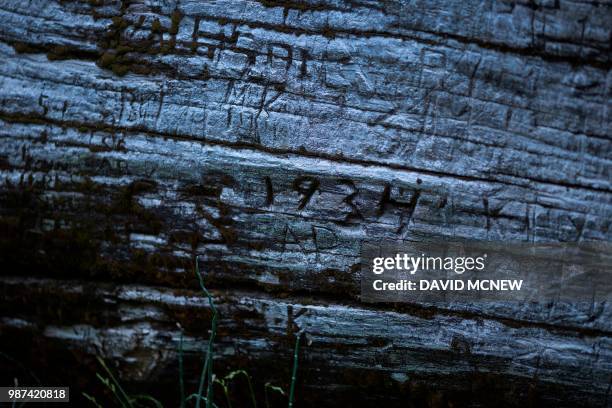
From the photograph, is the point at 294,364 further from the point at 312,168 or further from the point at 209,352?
the point at 312,168

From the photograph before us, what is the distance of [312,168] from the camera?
203 centimetres

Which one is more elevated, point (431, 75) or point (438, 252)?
point (431, 75)

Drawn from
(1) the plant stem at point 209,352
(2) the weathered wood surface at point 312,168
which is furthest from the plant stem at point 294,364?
(1) the plant stem at point 209,352

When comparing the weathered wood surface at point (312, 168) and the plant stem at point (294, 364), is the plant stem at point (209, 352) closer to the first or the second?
the weathered wood surface at point (312, 168)

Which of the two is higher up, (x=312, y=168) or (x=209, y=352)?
(x=312, y=168)

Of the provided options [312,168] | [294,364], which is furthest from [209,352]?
[312,168]

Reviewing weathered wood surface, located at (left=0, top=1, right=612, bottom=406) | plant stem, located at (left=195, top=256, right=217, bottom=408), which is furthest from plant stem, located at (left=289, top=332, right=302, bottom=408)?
plant stem, located at (left=195, top=256, right=217, bottom=408)

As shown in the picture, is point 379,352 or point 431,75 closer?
point 431,75

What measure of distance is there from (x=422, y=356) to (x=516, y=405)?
373 mm

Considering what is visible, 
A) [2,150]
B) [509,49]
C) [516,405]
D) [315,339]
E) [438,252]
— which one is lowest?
[516,405]

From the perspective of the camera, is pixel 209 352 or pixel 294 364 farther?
pixel 294 364

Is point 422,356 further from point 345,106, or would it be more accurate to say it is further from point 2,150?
point 2,150

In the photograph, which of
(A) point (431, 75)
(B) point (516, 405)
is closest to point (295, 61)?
(A) point (431, 75)

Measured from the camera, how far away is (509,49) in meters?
1.94
